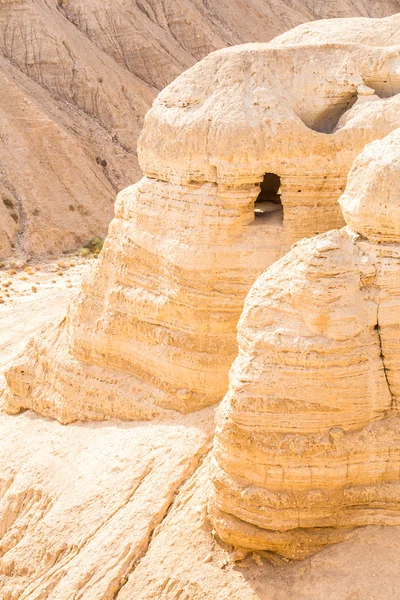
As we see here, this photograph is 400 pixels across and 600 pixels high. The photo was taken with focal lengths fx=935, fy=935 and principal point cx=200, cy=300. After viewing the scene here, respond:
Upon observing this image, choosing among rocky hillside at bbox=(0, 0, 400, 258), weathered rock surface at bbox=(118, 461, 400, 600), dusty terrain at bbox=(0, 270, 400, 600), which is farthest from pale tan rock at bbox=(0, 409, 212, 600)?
rocky hillside at bbox=(0, 0, 400, 258)

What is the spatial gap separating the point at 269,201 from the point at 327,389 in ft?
15.3

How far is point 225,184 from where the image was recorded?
11.6m

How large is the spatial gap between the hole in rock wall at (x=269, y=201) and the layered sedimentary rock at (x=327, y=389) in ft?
9.74

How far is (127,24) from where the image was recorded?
144 ft

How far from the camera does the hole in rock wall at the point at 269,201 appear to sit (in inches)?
484

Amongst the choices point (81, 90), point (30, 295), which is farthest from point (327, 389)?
point (81, 90)

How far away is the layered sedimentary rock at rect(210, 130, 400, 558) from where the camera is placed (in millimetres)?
9039

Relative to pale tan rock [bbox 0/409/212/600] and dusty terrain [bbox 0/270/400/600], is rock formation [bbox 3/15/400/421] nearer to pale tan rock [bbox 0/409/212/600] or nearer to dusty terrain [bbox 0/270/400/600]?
pale tan rock [bbox 0/409/212/600]

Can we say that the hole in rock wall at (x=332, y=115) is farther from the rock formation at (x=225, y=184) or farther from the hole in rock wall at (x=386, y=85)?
the hole in rock wall at (x=386, y=85)

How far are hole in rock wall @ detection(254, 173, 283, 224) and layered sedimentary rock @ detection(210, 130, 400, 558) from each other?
9.74ft

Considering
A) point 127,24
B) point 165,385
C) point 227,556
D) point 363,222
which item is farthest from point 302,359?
point 127,24

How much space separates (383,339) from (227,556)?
2832 millimetres

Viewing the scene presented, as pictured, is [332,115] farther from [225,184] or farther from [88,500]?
[88,500]

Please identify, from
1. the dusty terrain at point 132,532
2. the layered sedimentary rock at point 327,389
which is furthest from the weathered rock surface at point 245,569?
the layered sedimentary rock at point 327,389
